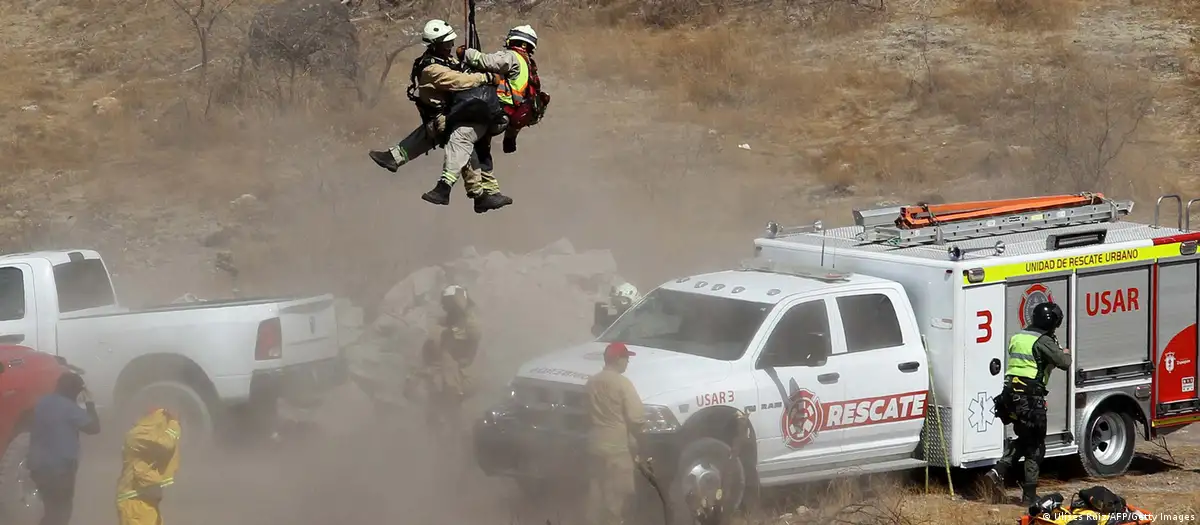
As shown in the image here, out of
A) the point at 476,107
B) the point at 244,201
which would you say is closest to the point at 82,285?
the point at 476,107

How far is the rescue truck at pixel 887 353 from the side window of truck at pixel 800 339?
13 mm

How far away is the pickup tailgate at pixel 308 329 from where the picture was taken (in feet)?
41.7

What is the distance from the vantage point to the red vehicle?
10.2m

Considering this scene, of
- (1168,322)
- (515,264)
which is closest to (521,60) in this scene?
(1168,322)

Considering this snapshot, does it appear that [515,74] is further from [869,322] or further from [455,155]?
[869,322]

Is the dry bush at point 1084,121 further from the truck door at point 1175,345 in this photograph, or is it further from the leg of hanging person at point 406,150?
the leg of hanging person at point 406,150

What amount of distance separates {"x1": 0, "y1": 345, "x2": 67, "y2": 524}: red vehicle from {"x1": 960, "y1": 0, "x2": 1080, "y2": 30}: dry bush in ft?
70.0

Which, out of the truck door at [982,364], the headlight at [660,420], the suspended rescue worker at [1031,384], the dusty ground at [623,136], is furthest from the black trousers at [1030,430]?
the dusty ground at [623,136]

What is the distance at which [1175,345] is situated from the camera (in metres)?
11.7

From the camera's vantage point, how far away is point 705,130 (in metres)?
24.0

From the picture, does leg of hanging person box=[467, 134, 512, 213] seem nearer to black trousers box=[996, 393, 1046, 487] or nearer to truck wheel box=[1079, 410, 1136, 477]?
black trousers box=[996, 393, 1046, 487]

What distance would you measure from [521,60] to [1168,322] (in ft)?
20.5

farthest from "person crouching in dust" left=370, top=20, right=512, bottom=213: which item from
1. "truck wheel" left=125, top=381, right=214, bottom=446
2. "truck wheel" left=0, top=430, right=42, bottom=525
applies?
"truck wheel" left=125, top=381, right=214, bottom=446

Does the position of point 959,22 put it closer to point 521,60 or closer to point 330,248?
point 330,248
